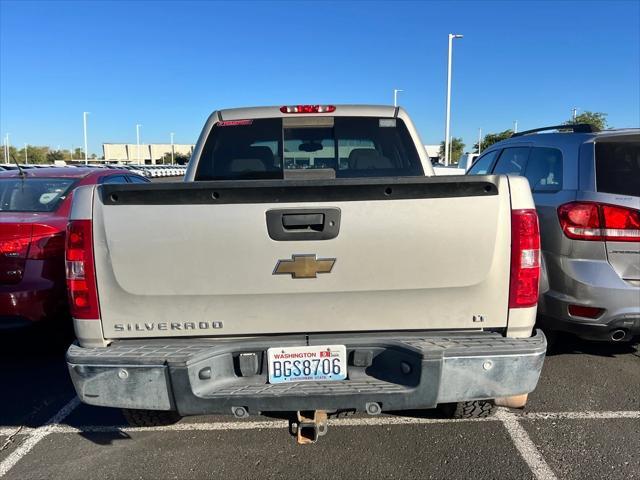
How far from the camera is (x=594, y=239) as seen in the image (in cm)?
356

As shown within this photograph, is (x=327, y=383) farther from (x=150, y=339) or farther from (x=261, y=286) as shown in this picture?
(x=150, y=339)

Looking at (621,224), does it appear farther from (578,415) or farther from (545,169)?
(578,415)

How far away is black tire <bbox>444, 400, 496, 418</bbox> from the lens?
3277 millimetres

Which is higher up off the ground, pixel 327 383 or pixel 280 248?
pixel 280 248

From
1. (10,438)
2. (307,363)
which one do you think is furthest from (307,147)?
(10,438)

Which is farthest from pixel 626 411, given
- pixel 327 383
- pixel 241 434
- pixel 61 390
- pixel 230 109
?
pixel 61 390

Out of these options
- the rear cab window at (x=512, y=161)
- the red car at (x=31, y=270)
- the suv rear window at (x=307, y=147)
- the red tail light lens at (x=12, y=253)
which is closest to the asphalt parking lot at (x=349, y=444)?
the red car at (x=31, y=270)

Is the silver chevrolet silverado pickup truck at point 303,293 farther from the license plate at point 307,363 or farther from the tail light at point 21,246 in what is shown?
the tail light at point 21,246

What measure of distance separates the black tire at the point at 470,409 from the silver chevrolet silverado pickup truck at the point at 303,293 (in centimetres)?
87

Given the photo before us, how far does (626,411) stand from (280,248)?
2839 mm

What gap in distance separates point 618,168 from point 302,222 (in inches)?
104

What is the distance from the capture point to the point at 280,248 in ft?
7.91

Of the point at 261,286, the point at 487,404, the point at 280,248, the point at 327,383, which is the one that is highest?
the point at 280,248

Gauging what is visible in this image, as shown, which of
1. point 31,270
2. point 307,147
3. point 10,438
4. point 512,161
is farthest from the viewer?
point 512,161
